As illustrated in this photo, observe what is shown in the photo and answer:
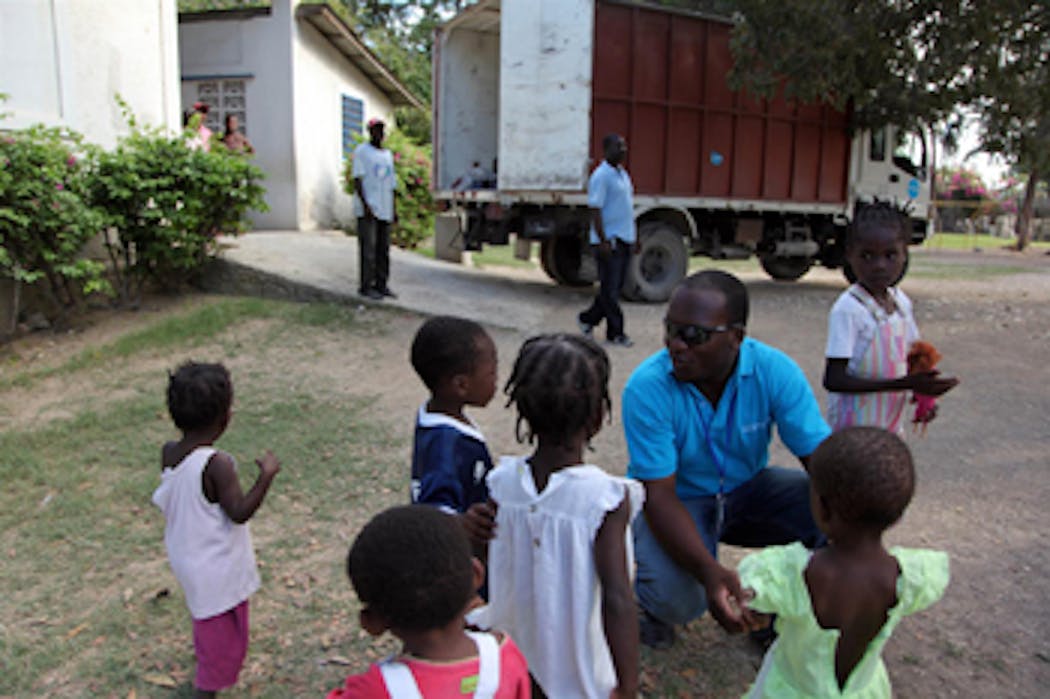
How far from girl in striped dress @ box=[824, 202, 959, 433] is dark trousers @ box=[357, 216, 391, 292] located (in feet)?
18.9

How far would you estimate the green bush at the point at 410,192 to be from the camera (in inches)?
529

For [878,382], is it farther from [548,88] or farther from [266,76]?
[266,76]

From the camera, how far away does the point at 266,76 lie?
12664 mm

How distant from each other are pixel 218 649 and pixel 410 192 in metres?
12.0

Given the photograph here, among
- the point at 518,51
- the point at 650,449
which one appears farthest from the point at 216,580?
the point at 518,51

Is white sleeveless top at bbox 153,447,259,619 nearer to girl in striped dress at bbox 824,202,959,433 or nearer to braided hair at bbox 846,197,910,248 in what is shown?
girl in striped dress at bbox 824,202,959,433

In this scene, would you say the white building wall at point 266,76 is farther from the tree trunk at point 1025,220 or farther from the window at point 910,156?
the tree trunk at point 1025,220

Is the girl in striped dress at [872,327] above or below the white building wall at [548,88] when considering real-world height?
below

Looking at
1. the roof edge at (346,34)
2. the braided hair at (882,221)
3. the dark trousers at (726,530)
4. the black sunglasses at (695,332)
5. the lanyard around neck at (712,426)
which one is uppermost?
the roof edge at (346,34)

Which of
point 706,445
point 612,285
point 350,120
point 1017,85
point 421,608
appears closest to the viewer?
point 421,608

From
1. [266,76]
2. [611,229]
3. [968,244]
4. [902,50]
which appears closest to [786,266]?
[902,50]

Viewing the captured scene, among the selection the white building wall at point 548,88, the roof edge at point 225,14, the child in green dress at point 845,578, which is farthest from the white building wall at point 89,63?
the child in green dress at point 845,578

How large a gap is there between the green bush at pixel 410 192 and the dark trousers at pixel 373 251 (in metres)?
5.12

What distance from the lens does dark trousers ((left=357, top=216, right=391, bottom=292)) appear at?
823 centimetres
